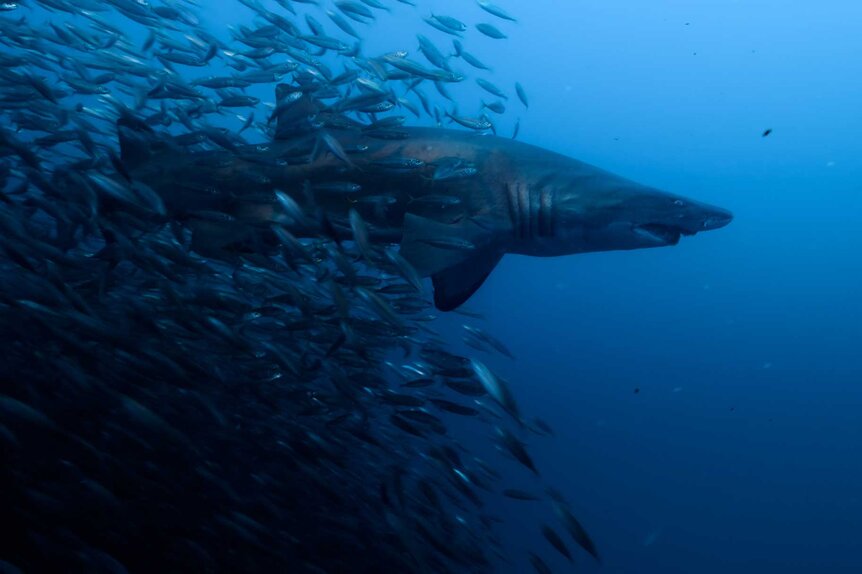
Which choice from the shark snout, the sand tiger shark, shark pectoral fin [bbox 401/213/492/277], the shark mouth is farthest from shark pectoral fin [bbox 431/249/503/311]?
the shark snout

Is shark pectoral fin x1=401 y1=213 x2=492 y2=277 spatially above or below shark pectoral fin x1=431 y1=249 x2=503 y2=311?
above

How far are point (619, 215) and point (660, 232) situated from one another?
33 centimetres

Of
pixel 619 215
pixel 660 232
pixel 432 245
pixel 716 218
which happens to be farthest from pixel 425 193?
pixel 716 218

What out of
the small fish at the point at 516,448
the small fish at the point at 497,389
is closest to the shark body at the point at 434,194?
the small fish at the point at 497,389

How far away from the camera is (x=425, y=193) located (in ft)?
14.2

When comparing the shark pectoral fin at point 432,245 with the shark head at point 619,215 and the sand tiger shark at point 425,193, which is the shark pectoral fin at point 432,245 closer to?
the sand tiger shark at point 425,193

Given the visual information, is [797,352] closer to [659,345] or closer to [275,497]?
[659,345]

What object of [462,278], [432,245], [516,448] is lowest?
[516,448]

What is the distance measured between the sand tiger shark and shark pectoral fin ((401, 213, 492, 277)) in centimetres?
2

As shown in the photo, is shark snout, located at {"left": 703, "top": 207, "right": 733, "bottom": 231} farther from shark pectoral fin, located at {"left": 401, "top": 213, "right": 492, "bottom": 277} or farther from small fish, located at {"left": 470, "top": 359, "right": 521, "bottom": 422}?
small fish, located at {"left": 470, "top": 359, "right": 521, "bottom": 422}

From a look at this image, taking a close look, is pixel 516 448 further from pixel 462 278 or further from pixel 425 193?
pixel 425 193

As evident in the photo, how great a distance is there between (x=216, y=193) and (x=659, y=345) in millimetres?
103336

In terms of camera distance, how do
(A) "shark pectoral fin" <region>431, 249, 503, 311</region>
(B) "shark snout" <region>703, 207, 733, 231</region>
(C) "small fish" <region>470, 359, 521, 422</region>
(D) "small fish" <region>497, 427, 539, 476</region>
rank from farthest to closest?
(D) "small fish" <region>497, 427, 539, 476</region> → (A) "shark pectoral fin" <region>431, 249, 503, 311</region> → (B) "shark snout" <region>703, 207, 733, 231</region> → (C) "small fish" <region>470, 359, 521, 422</region>

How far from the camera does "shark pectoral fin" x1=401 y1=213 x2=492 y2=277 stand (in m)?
3.88
